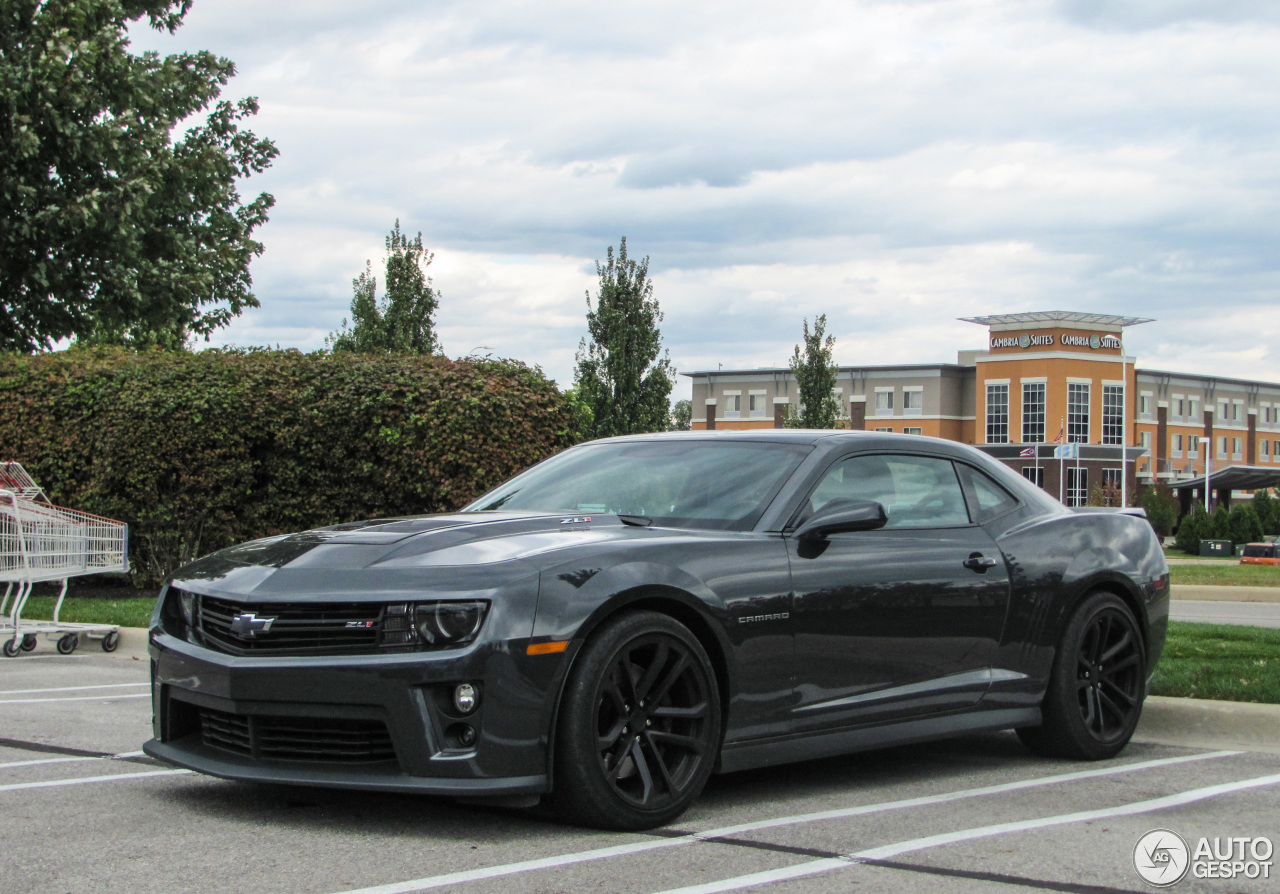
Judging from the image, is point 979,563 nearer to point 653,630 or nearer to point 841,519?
point 841,519

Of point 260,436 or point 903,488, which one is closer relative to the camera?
point 903,488

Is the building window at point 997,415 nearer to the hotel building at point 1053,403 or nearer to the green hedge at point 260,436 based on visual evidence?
the hotel building at point 1053,403

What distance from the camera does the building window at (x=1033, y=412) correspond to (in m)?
91.9

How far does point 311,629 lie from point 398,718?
0.44m

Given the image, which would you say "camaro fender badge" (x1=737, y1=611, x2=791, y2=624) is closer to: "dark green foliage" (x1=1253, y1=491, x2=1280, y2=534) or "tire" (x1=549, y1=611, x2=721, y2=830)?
"tire" (x1=549, y1=611, x2=721, y2=830)

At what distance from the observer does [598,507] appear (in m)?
5.72

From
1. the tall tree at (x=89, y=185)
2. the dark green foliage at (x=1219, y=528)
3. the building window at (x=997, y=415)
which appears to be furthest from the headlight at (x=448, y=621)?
the building window at (x=997, y=415)

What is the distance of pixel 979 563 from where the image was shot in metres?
5.95

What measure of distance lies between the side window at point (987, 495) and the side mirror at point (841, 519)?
1069 mm

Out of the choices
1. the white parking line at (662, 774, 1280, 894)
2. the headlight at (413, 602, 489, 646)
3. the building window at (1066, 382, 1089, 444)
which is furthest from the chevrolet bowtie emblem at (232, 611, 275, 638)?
the building window at (1066, 382, 1089, 444)

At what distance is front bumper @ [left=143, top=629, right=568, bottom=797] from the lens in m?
4.39

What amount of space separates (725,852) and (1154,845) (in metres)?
1.46

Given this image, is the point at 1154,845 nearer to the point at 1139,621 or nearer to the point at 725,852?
the point at 725,852

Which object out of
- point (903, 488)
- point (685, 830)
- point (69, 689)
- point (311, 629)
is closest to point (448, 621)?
point (311, 629)
